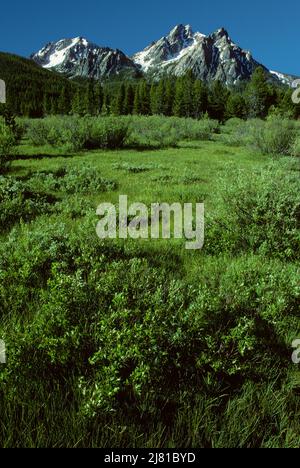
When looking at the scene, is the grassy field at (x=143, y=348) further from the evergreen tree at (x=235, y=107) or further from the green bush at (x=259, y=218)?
the evergreen tree at (x=235, y=107)

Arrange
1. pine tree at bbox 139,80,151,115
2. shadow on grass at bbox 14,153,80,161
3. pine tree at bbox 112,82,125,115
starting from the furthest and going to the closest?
pine tree at bbox 112,82,125,115 < pine tree at bbox 139,80,151,115 < shadow on grass at bbox 14,153,80,161

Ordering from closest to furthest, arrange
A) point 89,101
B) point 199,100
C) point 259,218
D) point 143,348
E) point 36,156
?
point 143,348
point 259,218
point 36,156
point 199,100
point 89,101

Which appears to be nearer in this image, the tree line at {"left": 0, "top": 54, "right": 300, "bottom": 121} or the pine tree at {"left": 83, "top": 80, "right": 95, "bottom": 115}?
the tree line at {"left": 0, "top": 54, "right": 300, "bottom": 121}

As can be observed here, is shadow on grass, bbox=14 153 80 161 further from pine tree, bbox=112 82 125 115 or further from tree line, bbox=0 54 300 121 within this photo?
pine tree, bbox=112 82 125 115

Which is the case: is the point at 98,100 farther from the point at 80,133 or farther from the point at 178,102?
the point at 80,133

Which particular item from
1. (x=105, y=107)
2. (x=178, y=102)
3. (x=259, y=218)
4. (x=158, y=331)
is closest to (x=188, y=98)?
(x=178, y=102)

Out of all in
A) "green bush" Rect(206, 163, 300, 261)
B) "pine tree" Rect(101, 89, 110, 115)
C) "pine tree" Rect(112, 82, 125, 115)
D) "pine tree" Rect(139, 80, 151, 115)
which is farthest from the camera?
"pine tree" Rect(112, 82, 125, 115)

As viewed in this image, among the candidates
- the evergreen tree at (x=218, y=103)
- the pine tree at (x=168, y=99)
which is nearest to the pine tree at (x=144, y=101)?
the pine tree at (x=168, y=99)

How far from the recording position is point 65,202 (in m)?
8.41

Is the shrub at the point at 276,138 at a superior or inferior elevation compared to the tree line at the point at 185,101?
inferior

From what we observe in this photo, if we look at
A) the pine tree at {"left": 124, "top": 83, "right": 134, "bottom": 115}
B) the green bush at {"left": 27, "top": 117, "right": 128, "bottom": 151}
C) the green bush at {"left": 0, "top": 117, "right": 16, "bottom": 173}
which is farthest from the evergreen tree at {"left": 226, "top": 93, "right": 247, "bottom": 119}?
the green bush at {"left": 0, "top": 117, "right": 16, "bottom": 173}

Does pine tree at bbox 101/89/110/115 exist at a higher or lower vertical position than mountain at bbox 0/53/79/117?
lower

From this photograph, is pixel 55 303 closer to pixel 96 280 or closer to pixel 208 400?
pixel 96 280

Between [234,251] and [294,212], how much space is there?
128 centimetres
